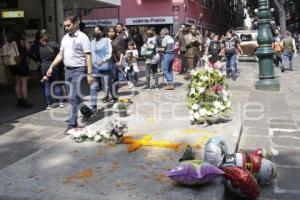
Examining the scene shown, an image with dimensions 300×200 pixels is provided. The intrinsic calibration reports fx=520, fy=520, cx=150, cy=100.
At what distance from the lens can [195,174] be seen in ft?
17.3

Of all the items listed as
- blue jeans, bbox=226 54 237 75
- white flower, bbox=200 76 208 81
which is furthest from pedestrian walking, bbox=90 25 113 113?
blue jeans, bbox=226 54 237 75

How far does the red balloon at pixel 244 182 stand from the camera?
5.32m

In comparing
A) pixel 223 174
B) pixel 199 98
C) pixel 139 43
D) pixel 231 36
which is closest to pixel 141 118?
pixel 199 98

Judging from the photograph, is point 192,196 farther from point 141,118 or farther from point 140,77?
point 140,77

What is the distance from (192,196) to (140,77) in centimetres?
1210

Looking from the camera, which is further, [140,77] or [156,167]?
[140,77]

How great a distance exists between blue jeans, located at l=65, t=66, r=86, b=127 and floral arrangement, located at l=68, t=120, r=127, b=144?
0.53 metres

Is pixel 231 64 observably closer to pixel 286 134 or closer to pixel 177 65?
pixel 177 65

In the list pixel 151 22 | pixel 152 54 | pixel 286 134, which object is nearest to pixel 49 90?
pixel 152 54

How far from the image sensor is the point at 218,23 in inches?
2101

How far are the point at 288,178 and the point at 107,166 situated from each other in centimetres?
216

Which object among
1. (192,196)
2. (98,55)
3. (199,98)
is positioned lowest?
(192,196)

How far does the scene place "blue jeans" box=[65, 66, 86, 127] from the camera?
795 cm

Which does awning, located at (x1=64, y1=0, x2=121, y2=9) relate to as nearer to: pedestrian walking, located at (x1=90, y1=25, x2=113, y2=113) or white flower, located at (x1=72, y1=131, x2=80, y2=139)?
pedestrian walking, located at (x1=90, y1=25, x2=113, y2=113)
